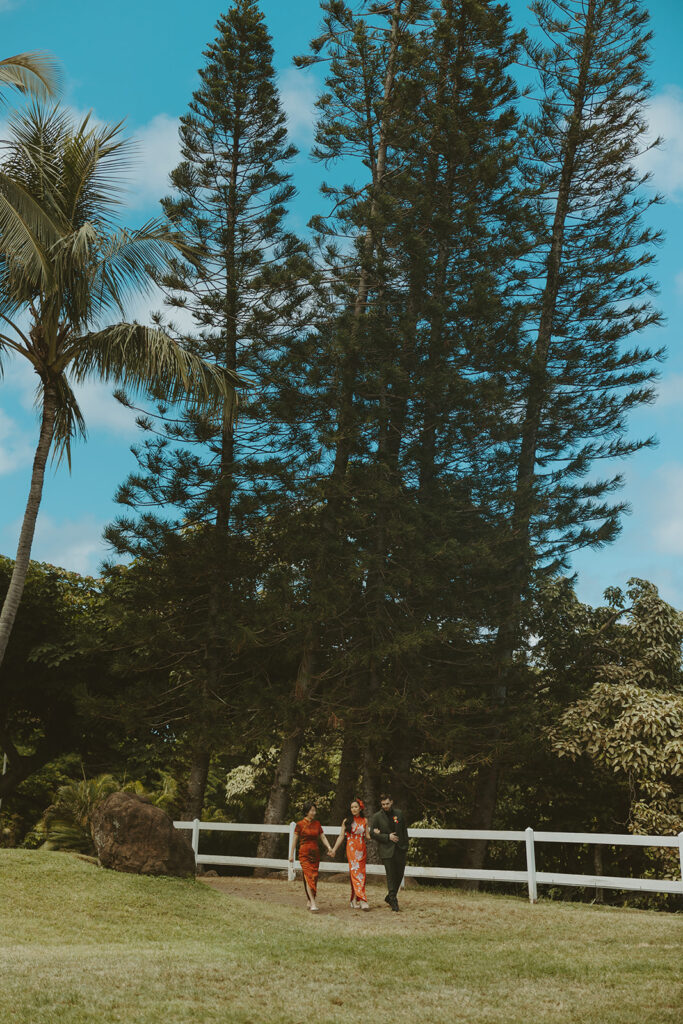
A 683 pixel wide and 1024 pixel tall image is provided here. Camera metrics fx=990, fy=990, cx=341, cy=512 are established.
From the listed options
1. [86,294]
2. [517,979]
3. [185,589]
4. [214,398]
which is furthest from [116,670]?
[517,979]

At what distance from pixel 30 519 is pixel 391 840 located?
22.7ft

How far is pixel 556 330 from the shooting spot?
2138 centimetres

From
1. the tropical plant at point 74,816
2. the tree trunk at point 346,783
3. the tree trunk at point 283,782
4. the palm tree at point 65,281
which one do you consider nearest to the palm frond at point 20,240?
the palm tree at point 65,281

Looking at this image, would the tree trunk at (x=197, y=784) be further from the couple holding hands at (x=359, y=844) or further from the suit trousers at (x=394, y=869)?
the suit trousers at (x=394, y=869)

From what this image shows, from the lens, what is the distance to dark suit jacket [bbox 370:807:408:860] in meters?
12.0

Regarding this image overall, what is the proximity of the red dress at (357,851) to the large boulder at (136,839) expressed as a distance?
8.12ft

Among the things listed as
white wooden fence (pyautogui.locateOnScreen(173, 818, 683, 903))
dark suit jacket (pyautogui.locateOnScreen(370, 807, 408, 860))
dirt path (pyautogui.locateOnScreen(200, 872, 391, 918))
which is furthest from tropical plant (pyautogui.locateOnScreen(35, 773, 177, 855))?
dark suit jacket (pyautogui.locateOnScreen(370, 807, 408, 860))

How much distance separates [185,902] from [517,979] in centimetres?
468

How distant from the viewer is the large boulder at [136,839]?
1278cm

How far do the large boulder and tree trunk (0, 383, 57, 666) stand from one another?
8.80 ft

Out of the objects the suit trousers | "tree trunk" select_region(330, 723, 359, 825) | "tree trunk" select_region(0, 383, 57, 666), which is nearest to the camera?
the suit trousers

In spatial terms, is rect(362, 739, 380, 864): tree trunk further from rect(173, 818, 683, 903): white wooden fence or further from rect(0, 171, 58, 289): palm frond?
rect(0, 171, 58, 289): palm frond

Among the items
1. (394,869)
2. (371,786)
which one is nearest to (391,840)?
(394,869)

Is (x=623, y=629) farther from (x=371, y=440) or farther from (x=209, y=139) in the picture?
(x=209, y=139)
